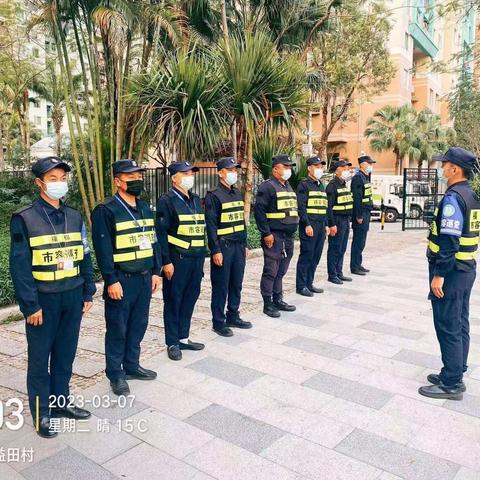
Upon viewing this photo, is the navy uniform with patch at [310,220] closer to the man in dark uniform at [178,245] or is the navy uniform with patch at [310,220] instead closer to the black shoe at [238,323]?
the black shoe at [238,323]

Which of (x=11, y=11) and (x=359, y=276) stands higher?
(x=11, y=11)

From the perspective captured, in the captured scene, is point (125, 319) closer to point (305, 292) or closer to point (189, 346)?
point (189, 346)

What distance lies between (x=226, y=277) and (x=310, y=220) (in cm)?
213

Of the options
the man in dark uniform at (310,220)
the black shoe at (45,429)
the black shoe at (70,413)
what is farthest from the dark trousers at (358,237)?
the black shoe at (45,429)

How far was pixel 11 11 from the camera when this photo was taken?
48.9 ft

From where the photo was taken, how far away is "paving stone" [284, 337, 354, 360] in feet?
15.6

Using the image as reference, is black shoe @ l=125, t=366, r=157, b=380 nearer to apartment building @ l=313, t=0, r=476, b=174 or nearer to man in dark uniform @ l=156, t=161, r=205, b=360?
man in dark uniform @ l=156, t=161, r=205, b=360

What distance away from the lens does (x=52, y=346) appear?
11.0 feet

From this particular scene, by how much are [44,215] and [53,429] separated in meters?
1.42

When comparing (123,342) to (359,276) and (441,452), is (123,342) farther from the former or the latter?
(359,276)

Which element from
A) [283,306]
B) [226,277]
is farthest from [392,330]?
[226,277]

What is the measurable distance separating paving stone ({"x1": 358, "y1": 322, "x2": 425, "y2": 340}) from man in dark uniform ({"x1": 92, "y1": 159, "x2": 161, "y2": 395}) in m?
2.78

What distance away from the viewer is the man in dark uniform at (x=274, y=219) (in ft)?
19.7

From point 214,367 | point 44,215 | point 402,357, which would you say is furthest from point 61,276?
point 402,357
